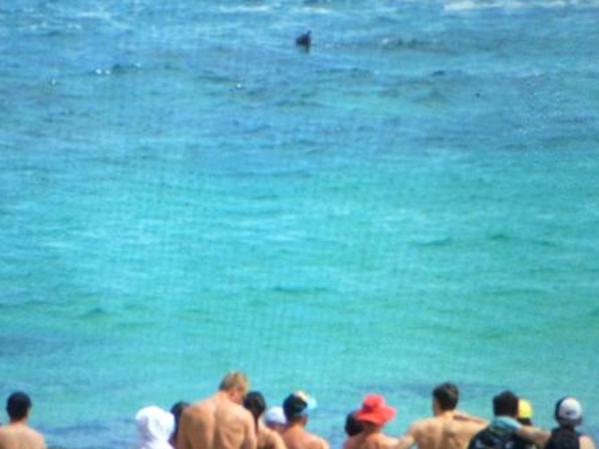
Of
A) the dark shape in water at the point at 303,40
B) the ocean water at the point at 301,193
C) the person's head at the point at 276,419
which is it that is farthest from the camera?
the dark shape in water at the point at 303,40

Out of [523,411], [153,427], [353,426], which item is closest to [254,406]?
[353,426]

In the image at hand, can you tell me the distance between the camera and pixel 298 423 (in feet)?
25.8

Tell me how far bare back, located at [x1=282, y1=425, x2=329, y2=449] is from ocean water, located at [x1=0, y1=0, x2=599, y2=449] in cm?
344

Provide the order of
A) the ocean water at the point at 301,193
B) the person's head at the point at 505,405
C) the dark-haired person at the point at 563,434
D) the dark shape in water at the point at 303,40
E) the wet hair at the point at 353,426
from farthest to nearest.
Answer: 1. the dark shape in water at the point at 303,40
2. the ocean water at the point at 301,193
3. the wet hair at the point at 353,426
4. the person's head at the point at 505,405
5. the dark-haired person at the point at 563,434

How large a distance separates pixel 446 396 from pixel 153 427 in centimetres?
95

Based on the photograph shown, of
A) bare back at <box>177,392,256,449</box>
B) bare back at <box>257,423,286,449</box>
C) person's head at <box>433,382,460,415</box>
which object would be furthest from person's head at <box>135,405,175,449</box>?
person's head at <box>433,382,460,415</box>

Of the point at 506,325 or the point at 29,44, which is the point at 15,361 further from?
the point at 506,325

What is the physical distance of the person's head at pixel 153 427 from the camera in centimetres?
758

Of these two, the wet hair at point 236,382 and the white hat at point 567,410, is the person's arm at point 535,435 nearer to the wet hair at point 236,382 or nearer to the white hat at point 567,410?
the white hat at point 567,410

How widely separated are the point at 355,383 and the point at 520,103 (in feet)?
6.34

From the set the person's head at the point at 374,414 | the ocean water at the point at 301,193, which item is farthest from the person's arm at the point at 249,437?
the ocean water at the point at 301,193

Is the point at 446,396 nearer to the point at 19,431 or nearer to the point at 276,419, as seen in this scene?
the point at 276,419

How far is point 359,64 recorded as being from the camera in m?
12.5

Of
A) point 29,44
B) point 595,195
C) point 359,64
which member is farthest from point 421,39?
point 29,44
